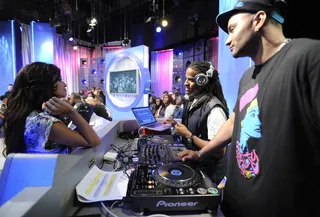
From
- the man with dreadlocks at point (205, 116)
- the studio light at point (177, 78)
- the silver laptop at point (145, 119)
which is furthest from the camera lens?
the studio light at point (177, 78)

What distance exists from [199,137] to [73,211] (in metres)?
0.94

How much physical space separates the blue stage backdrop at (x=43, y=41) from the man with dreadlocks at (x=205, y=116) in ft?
25.1

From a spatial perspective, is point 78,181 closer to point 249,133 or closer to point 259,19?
point 249,133

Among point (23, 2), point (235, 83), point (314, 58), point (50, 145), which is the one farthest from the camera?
point (23, 2)

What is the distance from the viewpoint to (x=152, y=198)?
61cm

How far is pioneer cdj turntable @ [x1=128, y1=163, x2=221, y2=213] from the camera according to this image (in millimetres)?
616

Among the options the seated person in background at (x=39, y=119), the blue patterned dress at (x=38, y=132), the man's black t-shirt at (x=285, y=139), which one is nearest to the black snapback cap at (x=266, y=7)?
the man's black t-shirt at (x=285, y=139)

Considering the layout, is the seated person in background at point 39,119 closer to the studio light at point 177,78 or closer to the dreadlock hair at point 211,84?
the dreadlock hair at point 211,84

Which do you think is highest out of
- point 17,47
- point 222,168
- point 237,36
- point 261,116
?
point 17,47

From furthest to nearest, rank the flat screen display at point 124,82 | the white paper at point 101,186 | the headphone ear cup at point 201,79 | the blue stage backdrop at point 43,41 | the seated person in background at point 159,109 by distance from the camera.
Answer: the blue stage backdrop at point 43,41
the seated person in background at point 159,109
the flat screen display at point 124,82
the headphone ear cup at point 201,79
the white paper at point 101,186

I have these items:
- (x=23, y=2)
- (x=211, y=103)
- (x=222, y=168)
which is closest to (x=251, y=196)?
(x=222, y=168)

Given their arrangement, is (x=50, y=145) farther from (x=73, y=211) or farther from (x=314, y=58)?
(x=314, y=58)

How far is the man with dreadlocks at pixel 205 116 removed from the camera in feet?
4.16

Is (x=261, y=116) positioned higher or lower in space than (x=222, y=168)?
higher
